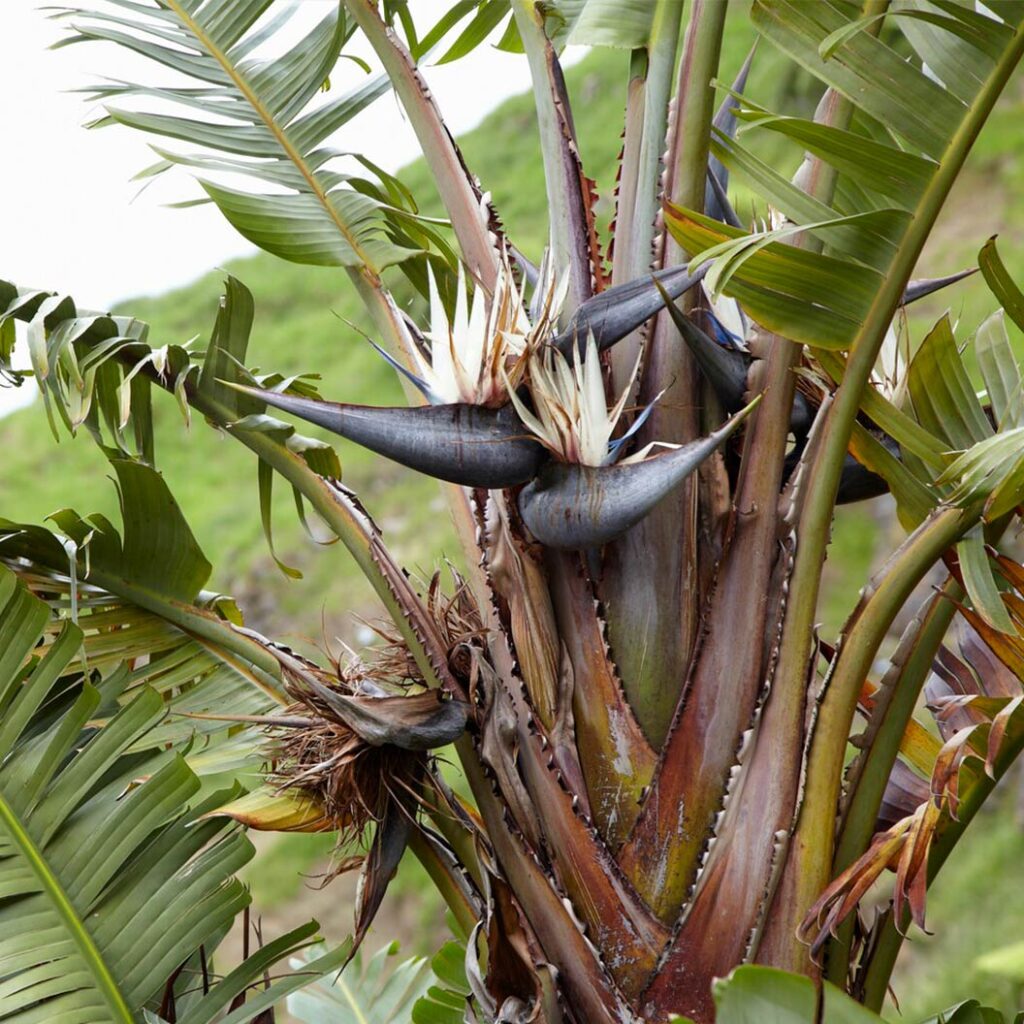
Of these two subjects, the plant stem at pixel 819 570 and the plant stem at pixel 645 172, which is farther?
the plant stem at pixel 645 172

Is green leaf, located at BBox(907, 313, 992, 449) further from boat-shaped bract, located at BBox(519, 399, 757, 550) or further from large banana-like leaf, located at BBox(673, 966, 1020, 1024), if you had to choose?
large banana-like leaf, located at BBox(673, 966, 1020, 1024)

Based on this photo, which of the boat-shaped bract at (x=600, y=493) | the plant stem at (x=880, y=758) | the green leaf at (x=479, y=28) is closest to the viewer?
the boat-shaped bract at (x=600, y=493)

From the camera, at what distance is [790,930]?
0.85 meters

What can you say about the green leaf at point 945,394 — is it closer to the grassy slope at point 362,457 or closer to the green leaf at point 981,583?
the green leaf at point 981,583

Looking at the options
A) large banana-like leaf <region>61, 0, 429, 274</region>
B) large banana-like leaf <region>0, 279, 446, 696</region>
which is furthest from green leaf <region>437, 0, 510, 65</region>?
large banana-like leaf <region>0, 279, 446, 696</region>

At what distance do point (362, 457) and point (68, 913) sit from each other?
3.85m

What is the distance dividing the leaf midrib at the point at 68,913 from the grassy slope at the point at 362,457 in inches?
62.3

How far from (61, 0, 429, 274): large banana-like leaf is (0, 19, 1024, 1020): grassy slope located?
1.55 m

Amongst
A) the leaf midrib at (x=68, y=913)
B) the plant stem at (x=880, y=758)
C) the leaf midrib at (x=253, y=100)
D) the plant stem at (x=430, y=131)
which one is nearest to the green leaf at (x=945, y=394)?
the plant stem at (x=880, y=758)

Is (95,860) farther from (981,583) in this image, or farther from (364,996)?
(981,583)

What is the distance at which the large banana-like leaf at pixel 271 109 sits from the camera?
115 cm

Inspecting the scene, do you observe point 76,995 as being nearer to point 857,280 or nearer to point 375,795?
point 375,795

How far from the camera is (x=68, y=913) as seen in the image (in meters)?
0.97

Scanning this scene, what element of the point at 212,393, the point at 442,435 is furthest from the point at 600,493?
the point at 212,393
